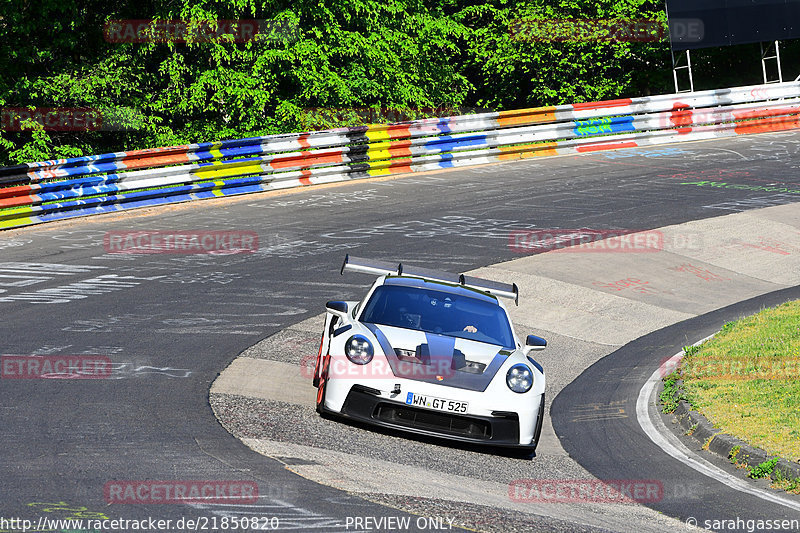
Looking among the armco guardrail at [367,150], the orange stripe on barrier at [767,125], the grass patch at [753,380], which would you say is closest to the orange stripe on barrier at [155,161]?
the armco guardrail at [367,150]

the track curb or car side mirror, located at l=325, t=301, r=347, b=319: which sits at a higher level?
car side mirror, located at l=325, t=301, r=347, b=319

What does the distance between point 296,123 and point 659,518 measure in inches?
765

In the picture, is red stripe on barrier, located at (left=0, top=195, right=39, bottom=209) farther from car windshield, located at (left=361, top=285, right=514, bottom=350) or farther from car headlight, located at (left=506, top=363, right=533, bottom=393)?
car headlight, located at (left=506, top=363, right=533, bottom=393)

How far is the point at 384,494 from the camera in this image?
674 cm

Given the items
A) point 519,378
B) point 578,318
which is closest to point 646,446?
point 519,378

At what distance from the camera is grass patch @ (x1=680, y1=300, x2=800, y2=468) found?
28.9ft

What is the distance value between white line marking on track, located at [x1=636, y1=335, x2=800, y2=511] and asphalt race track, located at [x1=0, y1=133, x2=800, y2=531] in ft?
0.64

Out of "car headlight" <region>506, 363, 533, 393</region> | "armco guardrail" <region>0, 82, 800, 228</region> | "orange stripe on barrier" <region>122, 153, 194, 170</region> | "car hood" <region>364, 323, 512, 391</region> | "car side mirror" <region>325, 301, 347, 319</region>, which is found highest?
"orange stripe on barrier" <region>122, 153, 194, 170</region>

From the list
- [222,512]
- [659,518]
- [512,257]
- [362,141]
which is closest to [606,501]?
[659,518]

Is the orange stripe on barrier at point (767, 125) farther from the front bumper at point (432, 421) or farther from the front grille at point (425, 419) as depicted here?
the front grille at point (425, 419)

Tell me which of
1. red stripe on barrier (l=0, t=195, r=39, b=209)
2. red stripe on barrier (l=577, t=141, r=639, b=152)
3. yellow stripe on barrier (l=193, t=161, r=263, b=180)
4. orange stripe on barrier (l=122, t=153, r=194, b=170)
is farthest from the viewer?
red stripe on barrier (l=577, t=141, r=639, b=152)

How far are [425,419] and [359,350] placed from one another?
863mm

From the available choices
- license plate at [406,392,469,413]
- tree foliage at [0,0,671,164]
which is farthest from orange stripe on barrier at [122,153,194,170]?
license plate at [406,392,469,413]

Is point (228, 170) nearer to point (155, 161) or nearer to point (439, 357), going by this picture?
point (155, 161)
